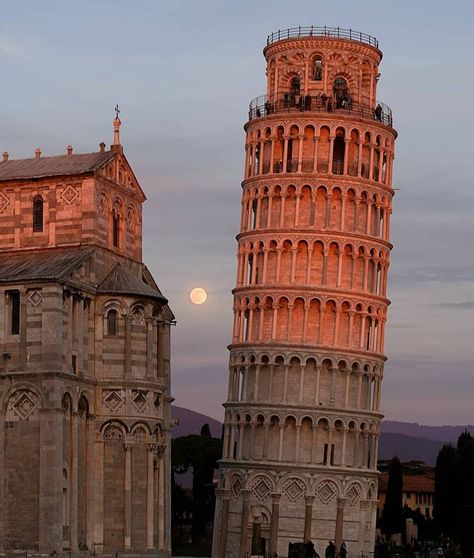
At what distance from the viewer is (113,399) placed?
3137 inches

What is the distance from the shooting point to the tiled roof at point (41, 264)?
77.6 meters

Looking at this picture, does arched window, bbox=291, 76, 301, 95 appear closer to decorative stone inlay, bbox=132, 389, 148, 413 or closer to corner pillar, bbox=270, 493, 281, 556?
corner pillar, bbox=270, 493, 281, 556

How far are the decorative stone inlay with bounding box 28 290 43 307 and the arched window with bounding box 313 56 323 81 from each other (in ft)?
166

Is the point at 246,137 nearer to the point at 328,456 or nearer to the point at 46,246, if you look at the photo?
the point at 328,456

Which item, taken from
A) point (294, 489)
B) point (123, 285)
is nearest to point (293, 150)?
point (294, 489)

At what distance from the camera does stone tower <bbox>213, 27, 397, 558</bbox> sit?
383 ft

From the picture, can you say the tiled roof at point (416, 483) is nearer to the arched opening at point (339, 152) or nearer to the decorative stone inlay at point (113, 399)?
the arched opening at point (339, 152)

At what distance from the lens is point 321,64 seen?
12312 centimetres

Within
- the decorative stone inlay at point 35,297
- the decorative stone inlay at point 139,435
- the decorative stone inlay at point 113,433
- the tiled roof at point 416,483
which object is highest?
the tiled roof at point 416,483

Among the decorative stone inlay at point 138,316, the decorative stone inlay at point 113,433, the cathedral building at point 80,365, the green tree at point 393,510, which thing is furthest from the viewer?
the green tree at point 393,510

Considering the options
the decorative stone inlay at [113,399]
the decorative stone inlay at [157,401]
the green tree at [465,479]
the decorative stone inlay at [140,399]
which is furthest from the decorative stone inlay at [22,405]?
the green tree at [465,479]

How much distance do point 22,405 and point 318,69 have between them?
53711 millimetres

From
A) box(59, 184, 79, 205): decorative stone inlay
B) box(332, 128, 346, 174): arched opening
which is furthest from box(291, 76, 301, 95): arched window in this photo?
box(59, 184, 79, 205): decorative stone inlay

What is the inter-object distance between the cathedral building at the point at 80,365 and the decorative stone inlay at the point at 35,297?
0.15 feet
